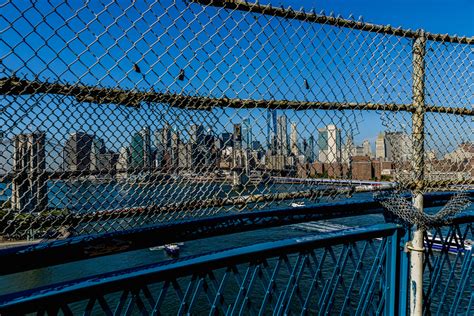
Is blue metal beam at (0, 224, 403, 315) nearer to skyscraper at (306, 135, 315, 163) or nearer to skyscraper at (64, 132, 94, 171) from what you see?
skyscraper at (306, 135, 315, 163)

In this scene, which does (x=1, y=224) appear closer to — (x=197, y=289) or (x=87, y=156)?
(x=87, y=156)

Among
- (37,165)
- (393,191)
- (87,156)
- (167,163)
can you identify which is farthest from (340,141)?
(37,165)

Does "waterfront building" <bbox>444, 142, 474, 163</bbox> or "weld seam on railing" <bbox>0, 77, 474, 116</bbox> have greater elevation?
"weld seam on railing" <bbox>0, 77, 474, 116</bbox>

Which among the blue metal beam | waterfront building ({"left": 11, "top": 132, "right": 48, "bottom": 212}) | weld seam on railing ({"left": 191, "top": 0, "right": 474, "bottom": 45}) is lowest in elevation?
the blue metal beam

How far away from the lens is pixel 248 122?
84.7 inches

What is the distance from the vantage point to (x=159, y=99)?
6.18 ft

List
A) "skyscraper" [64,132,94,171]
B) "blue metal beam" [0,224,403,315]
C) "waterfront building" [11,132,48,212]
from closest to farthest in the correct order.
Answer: "blue metal beam" [0,224,403,315], "waterfront building" [11,132,48,212], "skyscraper" [64,132,94,171]

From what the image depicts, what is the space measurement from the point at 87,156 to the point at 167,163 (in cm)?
44

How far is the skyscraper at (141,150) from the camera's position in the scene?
1.94 m

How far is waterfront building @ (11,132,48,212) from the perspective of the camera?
169 cm

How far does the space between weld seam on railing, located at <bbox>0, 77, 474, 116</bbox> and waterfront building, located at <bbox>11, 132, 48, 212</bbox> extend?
0.75 feet

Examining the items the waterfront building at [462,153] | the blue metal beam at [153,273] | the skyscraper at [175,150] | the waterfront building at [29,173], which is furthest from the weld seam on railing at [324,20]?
the blue metal beam at [153,273]

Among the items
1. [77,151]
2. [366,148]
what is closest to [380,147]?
[366,148]

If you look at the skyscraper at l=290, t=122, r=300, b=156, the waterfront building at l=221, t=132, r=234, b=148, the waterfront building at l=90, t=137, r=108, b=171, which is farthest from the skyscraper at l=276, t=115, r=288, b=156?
the waterfront building at l=90, t=137, r=108, b=171
